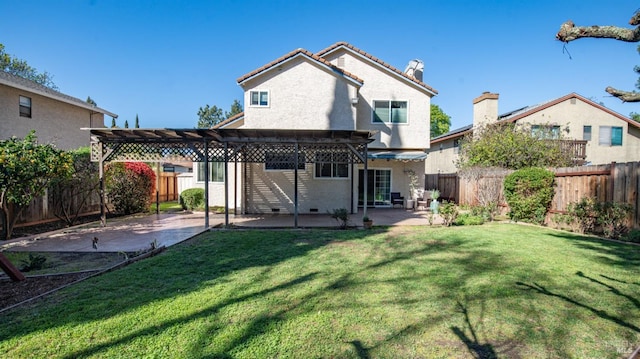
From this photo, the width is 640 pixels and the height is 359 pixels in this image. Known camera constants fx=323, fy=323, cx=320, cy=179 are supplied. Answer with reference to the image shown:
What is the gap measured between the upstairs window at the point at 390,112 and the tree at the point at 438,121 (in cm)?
4923

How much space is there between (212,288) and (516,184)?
12793 mm

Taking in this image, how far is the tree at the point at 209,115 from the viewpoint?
78969 millimetres

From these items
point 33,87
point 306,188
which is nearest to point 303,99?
point 306,188

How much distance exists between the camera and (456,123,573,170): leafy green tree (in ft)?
56.6

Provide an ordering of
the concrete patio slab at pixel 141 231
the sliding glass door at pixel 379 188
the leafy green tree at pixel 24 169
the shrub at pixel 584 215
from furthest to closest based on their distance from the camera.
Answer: the sliding glass door at pixel 379 188, the shrub at pixel 584 215, the concrete patio slab at pixel 141 231, the leafy green tree at pixel 24 169

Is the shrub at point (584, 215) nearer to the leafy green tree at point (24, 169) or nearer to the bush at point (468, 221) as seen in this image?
the bush at point (468, 221)

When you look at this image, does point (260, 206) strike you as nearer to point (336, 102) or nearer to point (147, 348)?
point (336, 102)

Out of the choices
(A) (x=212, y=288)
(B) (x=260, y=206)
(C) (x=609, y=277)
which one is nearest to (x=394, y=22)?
(B) (x=260, y=206)

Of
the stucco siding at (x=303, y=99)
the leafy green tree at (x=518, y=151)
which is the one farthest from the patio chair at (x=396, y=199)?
the stucco siding at (x=303, y=99)

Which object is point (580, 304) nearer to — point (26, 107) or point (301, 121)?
point (301, 121)

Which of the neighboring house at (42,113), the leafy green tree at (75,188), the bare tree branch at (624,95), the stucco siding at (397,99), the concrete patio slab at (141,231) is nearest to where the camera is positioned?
the bare tree branch at (624,95)

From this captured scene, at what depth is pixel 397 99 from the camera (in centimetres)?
1872

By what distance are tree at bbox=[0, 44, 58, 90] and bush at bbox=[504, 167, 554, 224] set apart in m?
48.2

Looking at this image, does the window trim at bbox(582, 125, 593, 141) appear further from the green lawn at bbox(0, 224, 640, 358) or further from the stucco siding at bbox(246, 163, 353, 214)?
the green lawn at bbox(0, 224, 640, 358)
